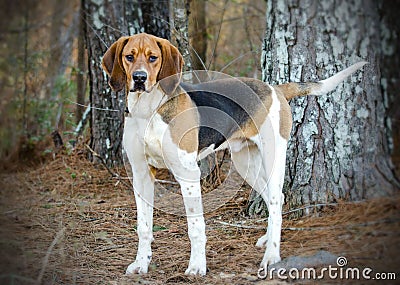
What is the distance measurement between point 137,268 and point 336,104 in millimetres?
2568

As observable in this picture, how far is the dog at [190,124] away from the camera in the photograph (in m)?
4.33

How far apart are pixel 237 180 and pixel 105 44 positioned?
2.77m

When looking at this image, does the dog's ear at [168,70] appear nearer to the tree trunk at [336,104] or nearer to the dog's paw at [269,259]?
the tree trunk at [336,104]

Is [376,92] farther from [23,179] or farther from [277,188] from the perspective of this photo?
[23,179]

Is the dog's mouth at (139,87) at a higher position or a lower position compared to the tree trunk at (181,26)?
lower

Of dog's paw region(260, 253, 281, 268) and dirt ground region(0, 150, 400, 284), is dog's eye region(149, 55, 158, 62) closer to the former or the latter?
dirt ground region(0, 150, 400, 284)

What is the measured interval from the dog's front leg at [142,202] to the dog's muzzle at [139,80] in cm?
51

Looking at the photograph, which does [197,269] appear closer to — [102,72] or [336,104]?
[336,104]

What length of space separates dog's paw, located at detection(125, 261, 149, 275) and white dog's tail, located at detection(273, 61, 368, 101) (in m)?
2.10

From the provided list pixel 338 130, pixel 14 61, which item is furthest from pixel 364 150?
pixel 14 61

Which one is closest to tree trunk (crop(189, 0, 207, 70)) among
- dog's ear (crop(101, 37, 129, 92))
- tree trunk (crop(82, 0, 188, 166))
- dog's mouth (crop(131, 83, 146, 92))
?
tree trunk (crop(82, 0, 188, 166))

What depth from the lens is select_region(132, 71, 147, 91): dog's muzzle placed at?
414cm

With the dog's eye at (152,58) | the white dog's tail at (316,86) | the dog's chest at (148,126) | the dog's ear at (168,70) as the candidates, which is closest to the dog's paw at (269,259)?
the dog's chest at (148,126)

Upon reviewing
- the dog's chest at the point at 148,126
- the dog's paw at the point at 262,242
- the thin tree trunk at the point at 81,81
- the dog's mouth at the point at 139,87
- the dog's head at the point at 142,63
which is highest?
the thin tree trunk at the point at 81,81
